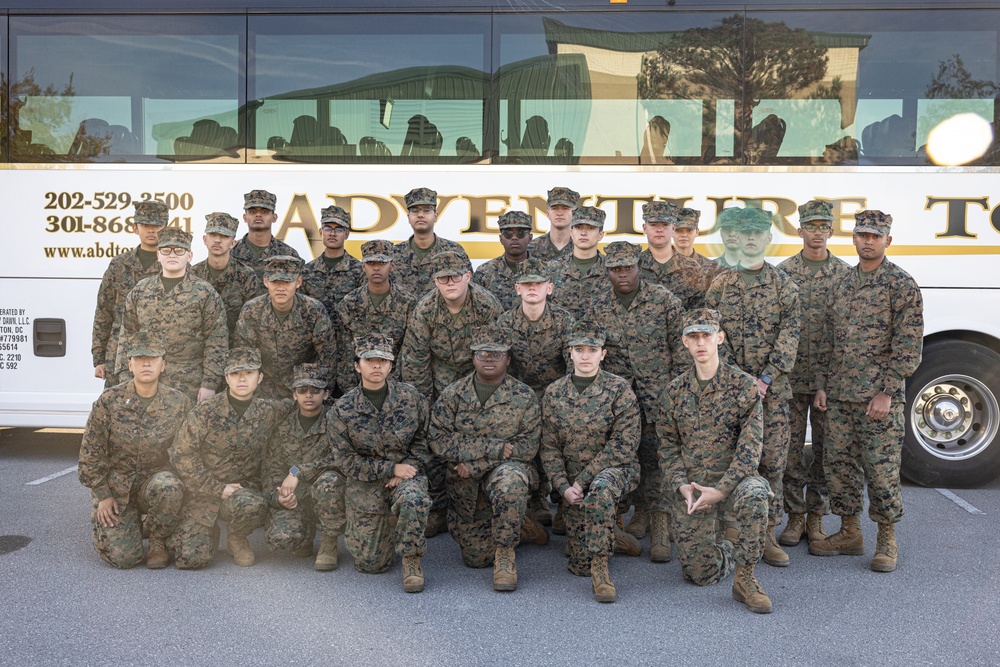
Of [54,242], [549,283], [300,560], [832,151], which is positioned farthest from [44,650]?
[832,151]

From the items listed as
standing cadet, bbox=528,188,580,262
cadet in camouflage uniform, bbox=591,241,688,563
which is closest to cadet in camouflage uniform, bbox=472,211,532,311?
standing cadet, bbox=528,188,580,262

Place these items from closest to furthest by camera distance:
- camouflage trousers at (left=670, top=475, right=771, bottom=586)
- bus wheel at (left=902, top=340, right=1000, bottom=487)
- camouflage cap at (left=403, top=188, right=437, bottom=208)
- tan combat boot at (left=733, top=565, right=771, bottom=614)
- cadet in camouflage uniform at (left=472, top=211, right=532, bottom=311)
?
1. tan combat boot at (left=733, top=565, right=771, bottom=614)
2. camouflage trousers at (left=670, top=475, right=771, bottom=586)
3. cadet in camouflage uniform at (left=472, top=211, right=532, bottom=311)
4. camouflage cap at (left=403, top=188, right=437, bottom=208)
5. bus wheel at (left=902, top=340, right=1000, bottom=487)

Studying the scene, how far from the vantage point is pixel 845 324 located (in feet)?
17.9

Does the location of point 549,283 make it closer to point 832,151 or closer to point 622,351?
point 622,351

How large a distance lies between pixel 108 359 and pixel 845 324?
4858mm

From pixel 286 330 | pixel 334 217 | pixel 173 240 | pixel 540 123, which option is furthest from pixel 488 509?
pixel 540 123

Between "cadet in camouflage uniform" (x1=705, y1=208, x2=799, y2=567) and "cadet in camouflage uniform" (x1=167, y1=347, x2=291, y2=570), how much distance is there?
278cm

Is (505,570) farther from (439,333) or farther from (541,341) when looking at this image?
(439,333)

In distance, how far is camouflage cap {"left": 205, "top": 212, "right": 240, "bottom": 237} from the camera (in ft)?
20.1

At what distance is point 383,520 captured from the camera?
197 inches

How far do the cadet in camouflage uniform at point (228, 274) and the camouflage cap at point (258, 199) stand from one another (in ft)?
0.56

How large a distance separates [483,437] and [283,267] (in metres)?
1.77

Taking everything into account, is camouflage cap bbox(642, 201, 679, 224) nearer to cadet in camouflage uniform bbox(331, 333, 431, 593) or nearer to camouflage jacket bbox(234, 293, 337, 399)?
cadet in camouflage uniform bbox(331, 333, 431, 593)

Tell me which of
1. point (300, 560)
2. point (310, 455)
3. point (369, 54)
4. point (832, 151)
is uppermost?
point (369, 54)
